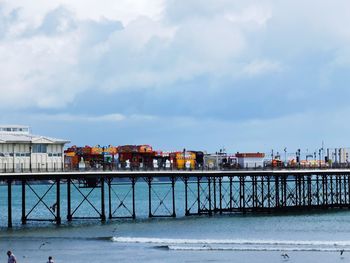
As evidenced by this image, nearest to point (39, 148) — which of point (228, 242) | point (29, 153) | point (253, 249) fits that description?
point (29, 153)

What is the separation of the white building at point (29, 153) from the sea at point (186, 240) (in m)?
4.59

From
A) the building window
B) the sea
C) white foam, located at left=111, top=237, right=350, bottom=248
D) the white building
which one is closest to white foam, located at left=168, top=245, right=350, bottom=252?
the sea

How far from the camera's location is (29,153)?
83688mm

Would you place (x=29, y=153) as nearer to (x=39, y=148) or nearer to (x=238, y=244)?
(x=39, y=148)

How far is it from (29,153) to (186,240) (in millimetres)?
20209

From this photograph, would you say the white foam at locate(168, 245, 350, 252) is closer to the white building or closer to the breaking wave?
the breaking wave

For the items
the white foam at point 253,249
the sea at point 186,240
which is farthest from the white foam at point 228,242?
the white foam at point 253,249

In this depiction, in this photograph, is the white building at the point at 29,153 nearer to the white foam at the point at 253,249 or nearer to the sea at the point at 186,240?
the sea at the point at 186,240

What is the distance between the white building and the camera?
269 ft

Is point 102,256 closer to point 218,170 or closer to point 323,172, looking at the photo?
point 218,170

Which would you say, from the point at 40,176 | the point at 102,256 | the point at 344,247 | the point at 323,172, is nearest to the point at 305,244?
the point at 344,247

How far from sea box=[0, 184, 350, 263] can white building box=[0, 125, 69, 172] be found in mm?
4594

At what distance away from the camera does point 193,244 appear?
219ft

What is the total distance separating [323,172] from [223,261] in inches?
1676
